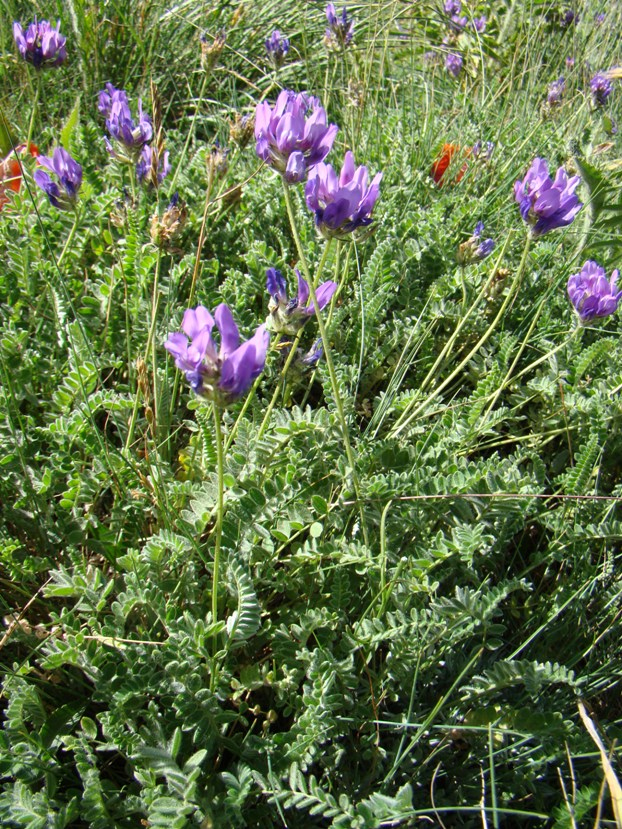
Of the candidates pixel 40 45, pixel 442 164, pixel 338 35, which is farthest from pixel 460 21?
pixel 40 45

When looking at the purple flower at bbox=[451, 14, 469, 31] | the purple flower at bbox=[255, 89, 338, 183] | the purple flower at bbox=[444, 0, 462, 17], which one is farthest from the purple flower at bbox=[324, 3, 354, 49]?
the purple flower at bbox=[255, 89, 338, 183]

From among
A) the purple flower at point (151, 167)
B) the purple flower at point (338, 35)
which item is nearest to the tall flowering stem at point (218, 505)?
the purple flower at point (151, 167)

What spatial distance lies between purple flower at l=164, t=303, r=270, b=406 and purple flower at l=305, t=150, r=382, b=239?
1.41 ft

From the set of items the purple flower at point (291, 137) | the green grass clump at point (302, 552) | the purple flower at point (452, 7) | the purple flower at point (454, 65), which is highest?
the purple flower at point (452, 7)

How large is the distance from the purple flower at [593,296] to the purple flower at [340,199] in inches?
24.3

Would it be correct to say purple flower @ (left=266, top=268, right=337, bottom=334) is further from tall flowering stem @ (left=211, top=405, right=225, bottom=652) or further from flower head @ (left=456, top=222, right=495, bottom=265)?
flower head @ (left=456, top=222, right=495, bottom=265)

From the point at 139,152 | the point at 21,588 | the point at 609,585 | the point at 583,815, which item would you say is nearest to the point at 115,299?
the point at 139,152

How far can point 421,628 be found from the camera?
1361 millimetres

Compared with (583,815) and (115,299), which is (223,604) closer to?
(583,815)

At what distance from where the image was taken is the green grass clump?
1.23m

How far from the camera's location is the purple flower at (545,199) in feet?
5.50

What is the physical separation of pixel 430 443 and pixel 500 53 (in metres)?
3.65

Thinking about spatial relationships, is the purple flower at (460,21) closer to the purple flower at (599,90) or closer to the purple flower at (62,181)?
the purple flower at (599,90)

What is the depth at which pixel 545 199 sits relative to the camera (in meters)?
1.68
